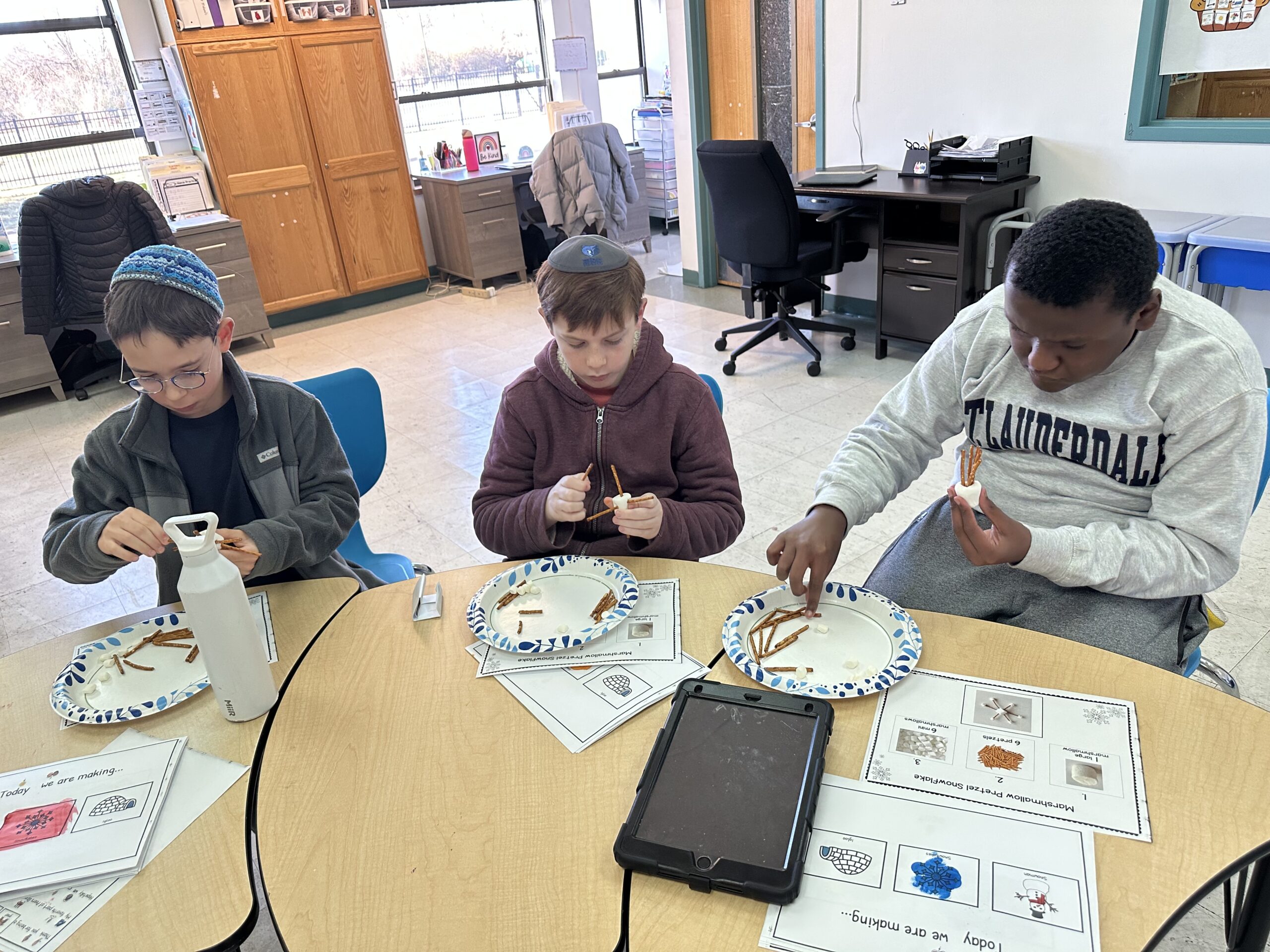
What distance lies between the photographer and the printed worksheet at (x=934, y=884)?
0.72 metres

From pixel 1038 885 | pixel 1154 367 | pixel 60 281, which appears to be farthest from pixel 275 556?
pixel 60 281

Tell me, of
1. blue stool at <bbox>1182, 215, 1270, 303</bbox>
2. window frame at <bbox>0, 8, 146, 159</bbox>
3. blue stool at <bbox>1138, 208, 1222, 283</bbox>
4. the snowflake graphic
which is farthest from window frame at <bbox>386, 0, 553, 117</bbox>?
the snowflake graphic

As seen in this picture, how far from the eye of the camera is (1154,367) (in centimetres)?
116

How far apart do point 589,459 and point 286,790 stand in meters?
0.75

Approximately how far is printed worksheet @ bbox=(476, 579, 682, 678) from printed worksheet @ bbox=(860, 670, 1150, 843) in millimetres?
277

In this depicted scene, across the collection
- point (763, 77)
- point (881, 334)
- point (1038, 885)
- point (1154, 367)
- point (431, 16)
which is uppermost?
point (431, 16)

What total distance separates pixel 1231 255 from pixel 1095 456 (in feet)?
7.37

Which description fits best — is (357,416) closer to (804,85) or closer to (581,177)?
(804,85)

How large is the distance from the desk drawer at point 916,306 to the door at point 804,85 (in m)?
1.10

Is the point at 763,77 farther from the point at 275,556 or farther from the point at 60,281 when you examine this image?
the point at 275,556

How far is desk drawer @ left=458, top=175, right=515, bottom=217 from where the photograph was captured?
559 centimetres

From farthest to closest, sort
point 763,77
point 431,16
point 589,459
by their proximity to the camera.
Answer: point 431,16 < point 763,77 < point 589,459

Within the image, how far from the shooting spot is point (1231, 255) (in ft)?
9.53

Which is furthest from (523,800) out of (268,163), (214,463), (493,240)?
(493,240)
